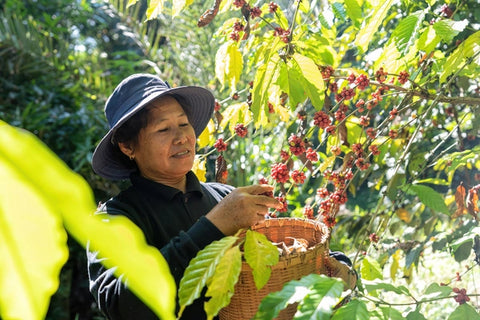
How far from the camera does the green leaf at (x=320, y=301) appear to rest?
0.71m

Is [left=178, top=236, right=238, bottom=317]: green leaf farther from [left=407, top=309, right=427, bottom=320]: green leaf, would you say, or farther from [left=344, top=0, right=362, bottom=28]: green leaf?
[left=344, top=0, right=362, bottom=28]: green leaf

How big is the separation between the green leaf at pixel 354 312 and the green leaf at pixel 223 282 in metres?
0.15

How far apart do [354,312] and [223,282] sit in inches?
7.3

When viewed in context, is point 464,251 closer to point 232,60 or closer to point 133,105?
point 232,60

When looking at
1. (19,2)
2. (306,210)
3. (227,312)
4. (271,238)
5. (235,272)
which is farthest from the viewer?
(19,2)

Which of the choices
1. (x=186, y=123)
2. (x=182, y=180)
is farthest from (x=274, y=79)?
(x=182, y=180)

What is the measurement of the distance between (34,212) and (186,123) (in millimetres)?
1385

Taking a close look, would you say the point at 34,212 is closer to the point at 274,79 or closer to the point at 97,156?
the point at 274,79

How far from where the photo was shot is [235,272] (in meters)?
0.83

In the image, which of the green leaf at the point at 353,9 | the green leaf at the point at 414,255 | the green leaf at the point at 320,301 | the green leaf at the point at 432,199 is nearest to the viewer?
the green leaf at the point at 320,301

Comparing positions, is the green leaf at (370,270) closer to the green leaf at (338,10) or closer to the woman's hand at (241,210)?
the woman's hand at (241,210)

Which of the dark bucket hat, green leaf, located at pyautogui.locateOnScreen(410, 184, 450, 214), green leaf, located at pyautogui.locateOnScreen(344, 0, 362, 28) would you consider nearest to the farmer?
the dark bucket hat

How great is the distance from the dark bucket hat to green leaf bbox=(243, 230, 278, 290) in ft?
2.11

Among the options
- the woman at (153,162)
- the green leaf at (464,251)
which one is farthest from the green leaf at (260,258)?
the green leaf at (464,251)
